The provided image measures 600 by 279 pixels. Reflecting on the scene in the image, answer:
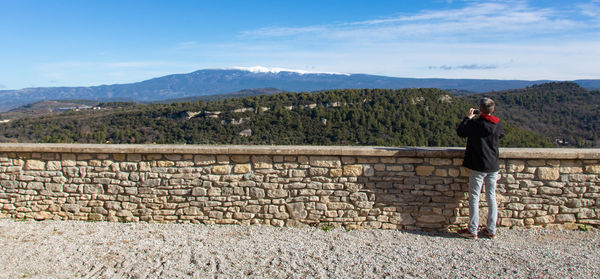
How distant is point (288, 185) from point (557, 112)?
127ft

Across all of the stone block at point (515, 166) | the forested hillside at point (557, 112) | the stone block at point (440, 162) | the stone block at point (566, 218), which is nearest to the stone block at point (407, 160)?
the stone block at point (440, 162)

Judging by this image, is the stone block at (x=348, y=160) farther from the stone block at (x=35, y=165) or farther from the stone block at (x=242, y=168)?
the stone block at (x=35, y=165)

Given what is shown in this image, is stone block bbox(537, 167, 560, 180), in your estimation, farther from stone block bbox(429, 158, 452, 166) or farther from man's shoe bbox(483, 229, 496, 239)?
stone block bbox(429, 158, 452, 166)

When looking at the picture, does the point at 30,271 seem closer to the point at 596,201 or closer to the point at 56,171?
the point at 56,171

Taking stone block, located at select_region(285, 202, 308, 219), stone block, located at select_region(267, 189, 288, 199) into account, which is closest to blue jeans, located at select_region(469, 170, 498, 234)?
stone block, located at select_region(285, 202, 308, 219)

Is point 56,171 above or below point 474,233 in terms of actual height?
above

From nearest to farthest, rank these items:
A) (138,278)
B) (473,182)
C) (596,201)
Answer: (138,278)
(473,182)
(596,201)

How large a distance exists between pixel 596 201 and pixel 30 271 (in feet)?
22.7

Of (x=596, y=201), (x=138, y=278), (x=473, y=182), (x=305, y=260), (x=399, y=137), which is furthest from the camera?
(x=399, y=137)

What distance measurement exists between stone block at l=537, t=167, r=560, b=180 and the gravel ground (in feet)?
2.37

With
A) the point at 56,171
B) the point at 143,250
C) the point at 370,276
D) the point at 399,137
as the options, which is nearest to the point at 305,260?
the point at 370,276

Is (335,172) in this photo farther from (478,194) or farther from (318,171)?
(478,194)

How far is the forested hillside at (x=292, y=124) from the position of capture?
2523 centimetres

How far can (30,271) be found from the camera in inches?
160
